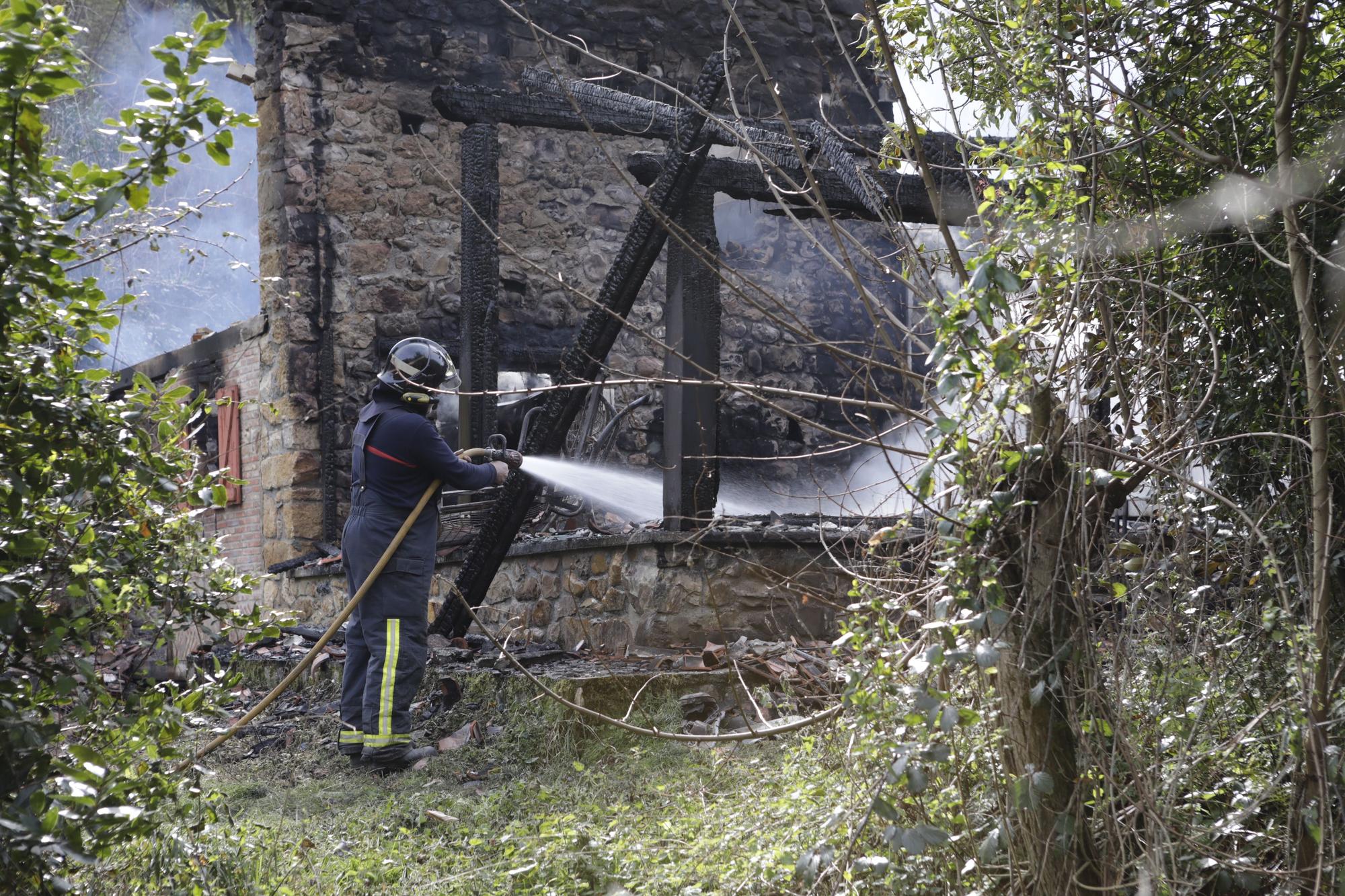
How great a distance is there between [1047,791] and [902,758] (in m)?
0.36

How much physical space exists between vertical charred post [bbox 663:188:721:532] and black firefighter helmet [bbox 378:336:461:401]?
129 centimetres

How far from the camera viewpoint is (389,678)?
589cm

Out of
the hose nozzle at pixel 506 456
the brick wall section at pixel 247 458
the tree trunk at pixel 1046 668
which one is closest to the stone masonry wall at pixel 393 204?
the brick wall section at pixel 247 458

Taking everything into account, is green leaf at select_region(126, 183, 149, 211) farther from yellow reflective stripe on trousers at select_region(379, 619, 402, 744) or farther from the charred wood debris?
yellow reflective stripe on trousers at select_region(379, 619, 402, 744)

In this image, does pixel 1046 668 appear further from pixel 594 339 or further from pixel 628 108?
pixel 628 108

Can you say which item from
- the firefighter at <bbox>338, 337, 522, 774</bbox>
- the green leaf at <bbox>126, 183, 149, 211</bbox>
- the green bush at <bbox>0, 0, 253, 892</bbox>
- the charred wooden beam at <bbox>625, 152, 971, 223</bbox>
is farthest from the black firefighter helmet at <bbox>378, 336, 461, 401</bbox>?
the green leaf at <bbox>126, 183, 149, 211</bbox>

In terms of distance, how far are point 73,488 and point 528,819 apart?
96.8 inches

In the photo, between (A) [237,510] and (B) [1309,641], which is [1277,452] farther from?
(A) [237,510]

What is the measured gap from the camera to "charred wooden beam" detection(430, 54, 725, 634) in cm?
A: 692

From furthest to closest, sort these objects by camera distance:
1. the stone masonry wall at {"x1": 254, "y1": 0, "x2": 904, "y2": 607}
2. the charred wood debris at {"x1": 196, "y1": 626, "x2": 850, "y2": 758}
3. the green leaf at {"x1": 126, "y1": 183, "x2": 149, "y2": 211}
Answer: the stone masonry wall at {"x1": 254, "y1": 0, "x2": 904, "y2": 607}, the charred wood debris at {"x1": 196, "y1": 626, "x2": 850, "y2": 758}, the green leaf at {"x1": 126, "y1": 183, "x2": 149, "y2": 211}

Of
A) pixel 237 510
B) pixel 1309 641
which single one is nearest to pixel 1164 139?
pixel 1309 641

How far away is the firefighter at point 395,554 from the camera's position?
5.90m

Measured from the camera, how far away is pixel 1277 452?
3361mm

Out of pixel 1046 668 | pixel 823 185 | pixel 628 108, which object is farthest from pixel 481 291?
pixel 1046 668
